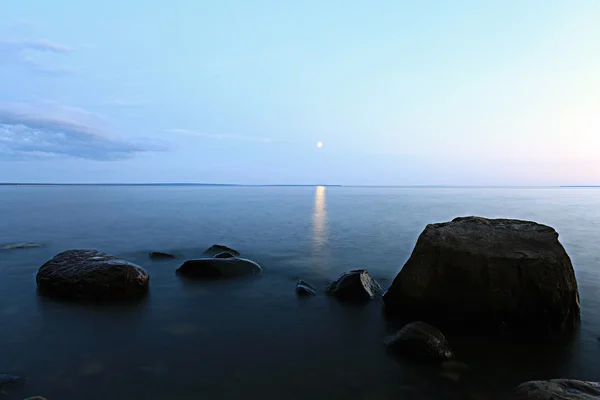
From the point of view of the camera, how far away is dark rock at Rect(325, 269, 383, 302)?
363 inches

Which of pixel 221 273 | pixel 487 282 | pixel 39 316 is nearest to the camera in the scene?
pixel 487 282

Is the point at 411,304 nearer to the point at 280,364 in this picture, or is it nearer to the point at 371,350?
the point at 371,350

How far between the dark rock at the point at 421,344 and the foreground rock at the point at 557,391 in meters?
1.25

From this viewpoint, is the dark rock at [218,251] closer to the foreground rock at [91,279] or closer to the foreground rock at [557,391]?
the foreground rock at [91,279]

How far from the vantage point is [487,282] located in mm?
7211

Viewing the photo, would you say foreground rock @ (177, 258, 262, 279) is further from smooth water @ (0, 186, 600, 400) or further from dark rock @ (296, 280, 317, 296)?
dark rock @ (296, 280, 317, 296)

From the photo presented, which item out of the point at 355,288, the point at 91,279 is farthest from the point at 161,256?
the point at 355,288

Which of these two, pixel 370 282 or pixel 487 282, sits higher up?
pixel 487 282

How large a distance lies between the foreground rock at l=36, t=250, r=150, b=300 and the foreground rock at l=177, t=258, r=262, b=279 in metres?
1.65

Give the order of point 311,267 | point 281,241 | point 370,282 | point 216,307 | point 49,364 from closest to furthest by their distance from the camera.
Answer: point 49,364, point 216,307, point 370,282, point 311,267, point 281,241

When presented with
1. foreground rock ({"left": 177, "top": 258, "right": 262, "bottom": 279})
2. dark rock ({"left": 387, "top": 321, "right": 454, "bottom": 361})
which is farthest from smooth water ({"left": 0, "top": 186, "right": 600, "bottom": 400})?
foreground rock ({"left": 177, "top": 258, "right": 262, "bottom": 279})

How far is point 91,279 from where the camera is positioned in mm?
8852

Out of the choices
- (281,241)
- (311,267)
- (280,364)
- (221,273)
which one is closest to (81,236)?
(281,241)

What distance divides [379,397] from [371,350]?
1400 millimetres
